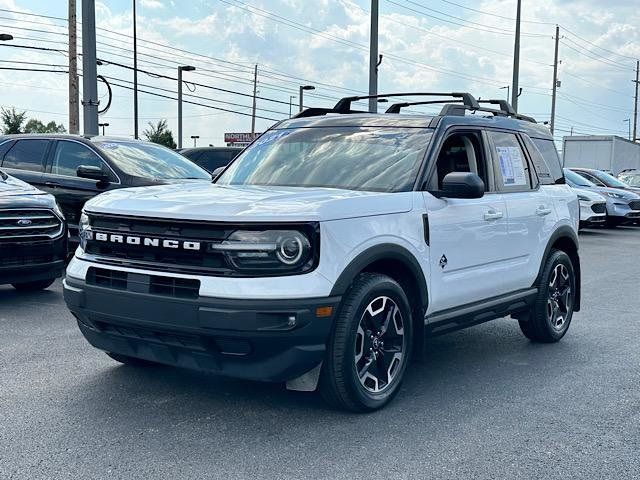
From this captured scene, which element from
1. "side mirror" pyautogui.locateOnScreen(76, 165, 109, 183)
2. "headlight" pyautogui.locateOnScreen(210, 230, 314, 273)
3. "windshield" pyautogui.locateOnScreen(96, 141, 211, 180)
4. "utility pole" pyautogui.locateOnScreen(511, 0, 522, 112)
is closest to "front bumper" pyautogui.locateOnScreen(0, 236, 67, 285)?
"side mirror" pyautogui.locateOnScreen(76, 165, 109, 183)

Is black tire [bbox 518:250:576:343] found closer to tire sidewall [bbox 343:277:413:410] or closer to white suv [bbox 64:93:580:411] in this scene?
white suv [bbox 64:93:580:411]

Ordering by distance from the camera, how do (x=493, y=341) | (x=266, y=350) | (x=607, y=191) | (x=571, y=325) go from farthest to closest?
(x=607, y=191) < (x=571, y=325) < (x=493, y=341) < (x=266, y=350)

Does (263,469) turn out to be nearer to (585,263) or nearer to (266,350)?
(266,350)

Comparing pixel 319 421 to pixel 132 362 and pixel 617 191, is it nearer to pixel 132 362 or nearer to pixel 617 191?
pixel 132 362

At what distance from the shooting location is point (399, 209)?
15.3 feet

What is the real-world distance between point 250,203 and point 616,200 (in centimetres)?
1802

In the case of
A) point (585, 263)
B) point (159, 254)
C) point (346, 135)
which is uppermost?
point (346, 135)

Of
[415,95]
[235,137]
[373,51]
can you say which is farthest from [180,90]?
[415,95]

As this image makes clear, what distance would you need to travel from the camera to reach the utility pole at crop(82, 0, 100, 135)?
14.7 metres

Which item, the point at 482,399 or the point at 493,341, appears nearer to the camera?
the point at 482,399

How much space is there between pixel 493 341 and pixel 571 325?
1.19m

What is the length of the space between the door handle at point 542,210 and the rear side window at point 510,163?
0.62 ft

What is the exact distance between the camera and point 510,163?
19.8ft

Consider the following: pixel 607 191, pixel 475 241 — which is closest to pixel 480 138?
pixel 475 241
